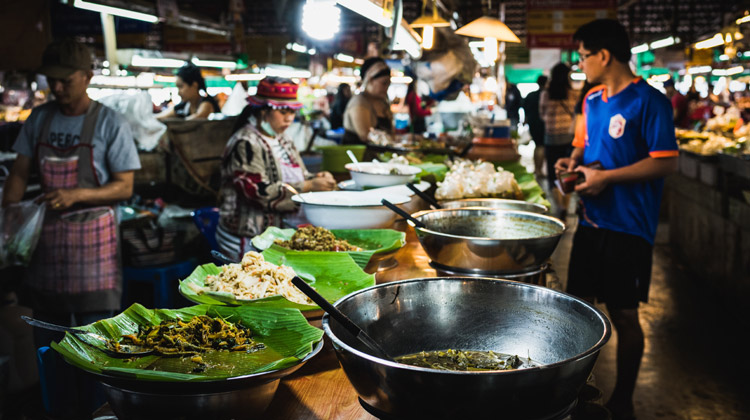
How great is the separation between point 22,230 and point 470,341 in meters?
2.67

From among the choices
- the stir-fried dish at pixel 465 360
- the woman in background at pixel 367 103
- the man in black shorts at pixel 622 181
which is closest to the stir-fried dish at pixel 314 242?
the stir-fried dish at pixel 465 360

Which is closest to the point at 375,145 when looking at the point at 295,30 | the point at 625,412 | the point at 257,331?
the point at 625,412

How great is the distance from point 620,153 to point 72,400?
2.88m

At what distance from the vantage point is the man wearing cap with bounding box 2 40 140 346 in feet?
10.8

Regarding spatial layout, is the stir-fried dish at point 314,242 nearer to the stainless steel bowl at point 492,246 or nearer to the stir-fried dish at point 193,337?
the stainless steel bowl at point 492,246

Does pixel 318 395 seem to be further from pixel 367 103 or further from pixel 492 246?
pixel 367 103

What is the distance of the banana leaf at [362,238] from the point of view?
236 centimetres

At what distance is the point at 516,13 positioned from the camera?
1812 cm

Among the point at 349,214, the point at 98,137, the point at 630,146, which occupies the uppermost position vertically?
the point at 98,137

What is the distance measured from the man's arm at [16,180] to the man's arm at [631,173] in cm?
305

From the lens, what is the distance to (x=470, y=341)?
1.54m

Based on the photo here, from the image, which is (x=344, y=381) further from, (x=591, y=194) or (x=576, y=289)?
(x=576, y=289)

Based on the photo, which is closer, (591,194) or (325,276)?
(325,276)

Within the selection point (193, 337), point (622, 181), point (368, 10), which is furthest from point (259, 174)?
point (193, 337)
